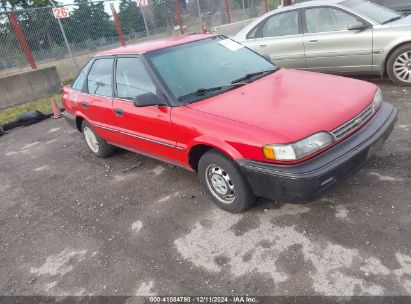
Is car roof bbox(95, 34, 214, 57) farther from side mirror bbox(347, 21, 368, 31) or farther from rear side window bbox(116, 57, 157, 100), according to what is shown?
side mirror bbox(347, 21, 368, 31)

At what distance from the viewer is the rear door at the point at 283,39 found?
6.79 metres

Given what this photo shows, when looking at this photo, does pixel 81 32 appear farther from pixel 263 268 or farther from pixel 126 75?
pixel 263 268

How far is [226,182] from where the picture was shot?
344cm

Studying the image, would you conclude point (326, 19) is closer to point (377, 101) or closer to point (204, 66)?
point (377, 101)

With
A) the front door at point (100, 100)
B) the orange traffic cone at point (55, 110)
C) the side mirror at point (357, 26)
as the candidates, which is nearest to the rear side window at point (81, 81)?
the front door at point (100, 100)

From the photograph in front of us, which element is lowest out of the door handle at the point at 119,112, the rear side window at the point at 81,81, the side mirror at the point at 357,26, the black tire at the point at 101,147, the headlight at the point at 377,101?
the black tire at the point at 101,147

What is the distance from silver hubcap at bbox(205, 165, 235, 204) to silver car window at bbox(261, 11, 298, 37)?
435cm

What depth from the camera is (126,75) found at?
14.0 feet

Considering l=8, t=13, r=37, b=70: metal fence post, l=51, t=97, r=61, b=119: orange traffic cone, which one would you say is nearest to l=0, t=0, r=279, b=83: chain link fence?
l=8, t=13, r=37, b=70: metal fence post

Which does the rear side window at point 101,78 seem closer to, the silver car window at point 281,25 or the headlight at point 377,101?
the headlight at point 377,101

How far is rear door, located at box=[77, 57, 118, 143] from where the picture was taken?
4586 millimetres

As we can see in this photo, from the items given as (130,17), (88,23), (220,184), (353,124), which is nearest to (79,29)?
(88,23)

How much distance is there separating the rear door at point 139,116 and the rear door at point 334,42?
3.76 meters

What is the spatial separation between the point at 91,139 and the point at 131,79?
1.76 meters
